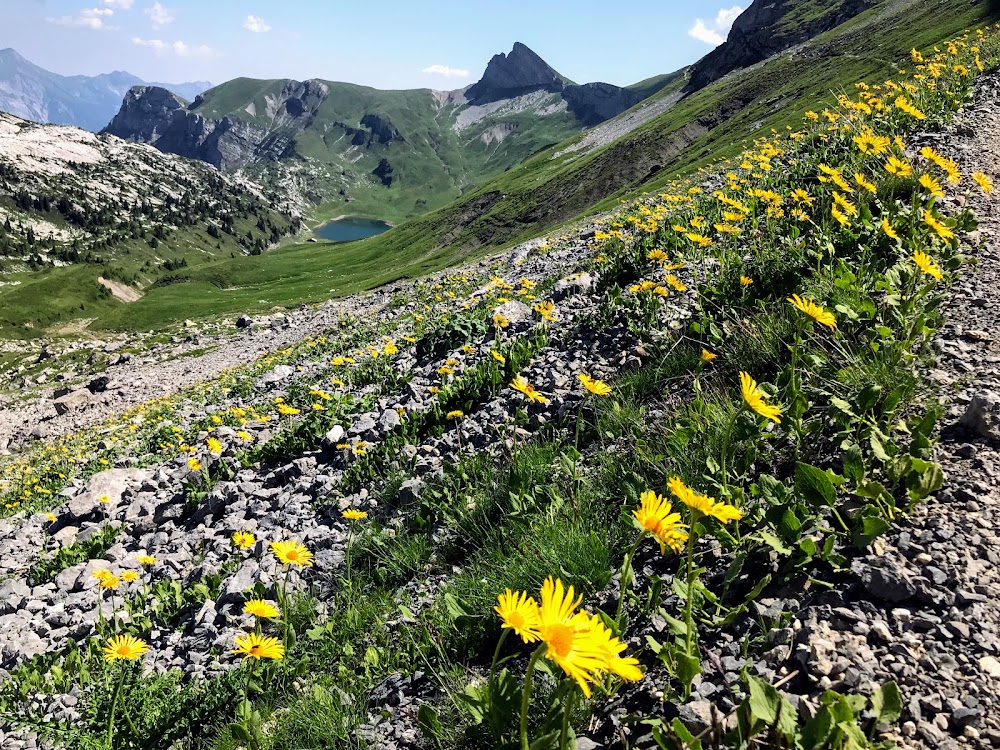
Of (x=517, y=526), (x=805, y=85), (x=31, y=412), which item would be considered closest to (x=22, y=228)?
(x=31, y=412)

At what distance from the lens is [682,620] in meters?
2.92

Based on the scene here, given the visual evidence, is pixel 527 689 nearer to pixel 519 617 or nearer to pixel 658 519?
pixel 519 617

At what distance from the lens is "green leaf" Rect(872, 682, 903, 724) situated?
81.7 inches

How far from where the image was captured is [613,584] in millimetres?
3557

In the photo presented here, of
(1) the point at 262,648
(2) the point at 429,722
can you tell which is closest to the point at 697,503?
(2) the point at 429,722

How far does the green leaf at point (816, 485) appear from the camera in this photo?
121 inches

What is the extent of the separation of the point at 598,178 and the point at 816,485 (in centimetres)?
10549

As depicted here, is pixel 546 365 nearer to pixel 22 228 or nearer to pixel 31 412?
pixel 31 412

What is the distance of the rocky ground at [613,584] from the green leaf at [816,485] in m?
0.34

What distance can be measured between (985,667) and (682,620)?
126cm

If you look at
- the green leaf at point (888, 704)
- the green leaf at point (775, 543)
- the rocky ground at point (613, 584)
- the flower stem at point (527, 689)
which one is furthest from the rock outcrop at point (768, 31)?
the flower stem at point (527, 689)

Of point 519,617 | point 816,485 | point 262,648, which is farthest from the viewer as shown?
point 262,648

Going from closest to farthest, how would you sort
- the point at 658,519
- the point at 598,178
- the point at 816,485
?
the point at 658,519
the point at 816,485
the point at 598,178

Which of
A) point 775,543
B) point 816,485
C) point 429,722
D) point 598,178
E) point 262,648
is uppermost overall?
point 598,178
